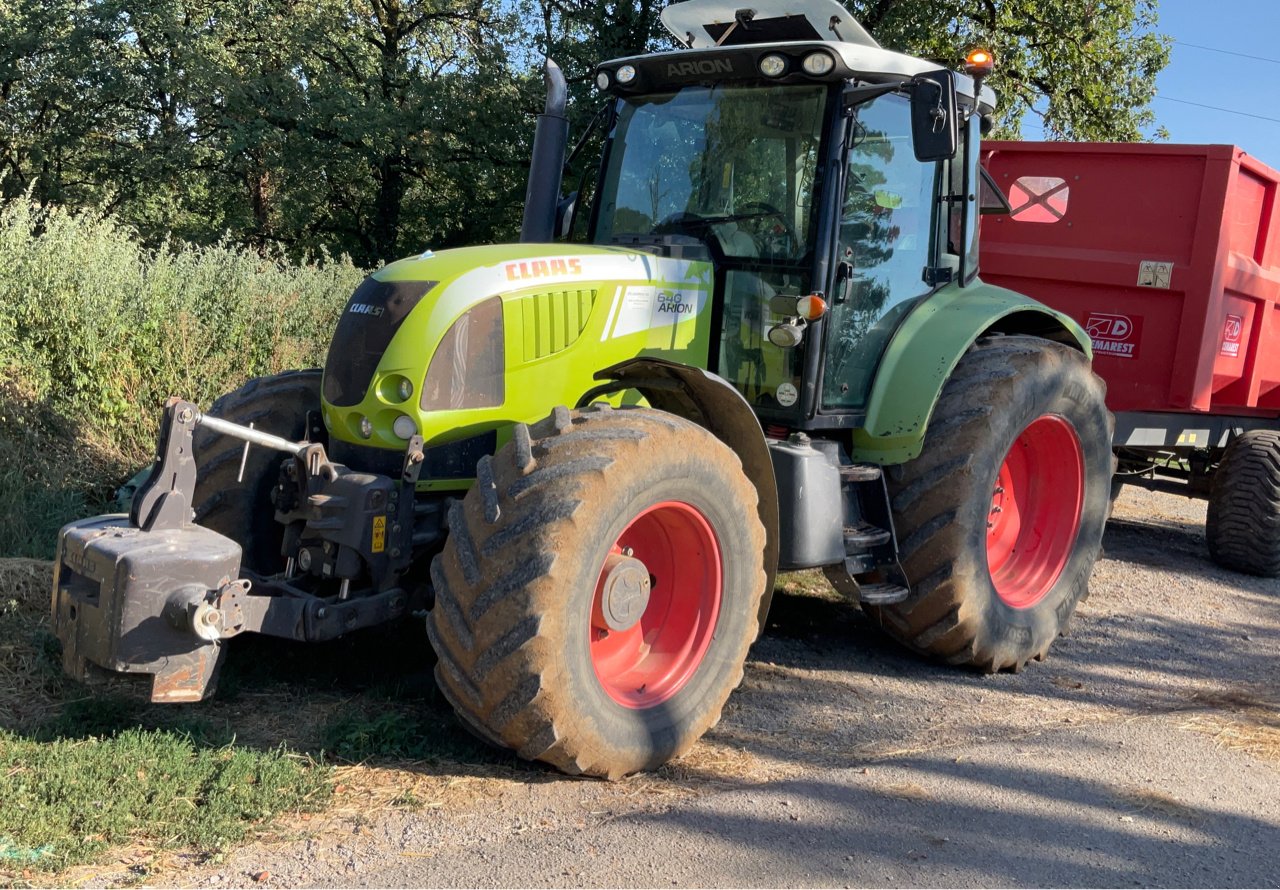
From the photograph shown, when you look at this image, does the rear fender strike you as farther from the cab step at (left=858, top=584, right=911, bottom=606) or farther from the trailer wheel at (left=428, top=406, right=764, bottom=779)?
the cab step at (left=858, top=584, right=911, bottom=606)

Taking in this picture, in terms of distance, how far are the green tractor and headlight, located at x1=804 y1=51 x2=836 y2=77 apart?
2 centimetres

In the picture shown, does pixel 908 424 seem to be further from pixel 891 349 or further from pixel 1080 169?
pixel 1080 169

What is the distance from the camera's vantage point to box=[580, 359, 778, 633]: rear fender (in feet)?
14.0

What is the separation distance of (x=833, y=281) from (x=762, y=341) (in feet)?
Answer: 1.25

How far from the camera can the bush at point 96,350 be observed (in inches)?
263

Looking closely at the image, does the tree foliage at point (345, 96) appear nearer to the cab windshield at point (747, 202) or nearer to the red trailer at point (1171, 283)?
the red trailer at point (1171, 283)

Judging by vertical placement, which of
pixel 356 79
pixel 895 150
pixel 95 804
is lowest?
pixel 95 804

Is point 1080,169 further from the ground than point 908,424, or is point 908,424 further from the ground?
point 1080,169

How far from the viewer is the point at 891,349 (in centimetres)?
501

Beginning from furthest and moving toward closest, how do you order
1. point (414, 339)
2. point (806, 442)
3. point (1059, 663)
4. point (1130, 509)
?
point (1130, 509) → point (1059, 663) → point (806, 442) → point (414, 339)

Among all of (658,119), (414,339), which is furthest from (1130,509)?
(414,339)

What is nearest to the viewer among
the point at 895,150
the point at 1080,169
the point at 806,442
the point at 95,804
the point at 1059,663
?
the point at 95,804

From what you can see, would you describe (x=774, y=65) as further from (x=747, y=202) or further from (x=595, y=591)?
(x=595, y=591)

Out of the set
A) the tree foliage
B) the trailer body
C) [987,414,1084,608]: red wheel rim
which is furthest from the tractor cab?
the tree foliage
